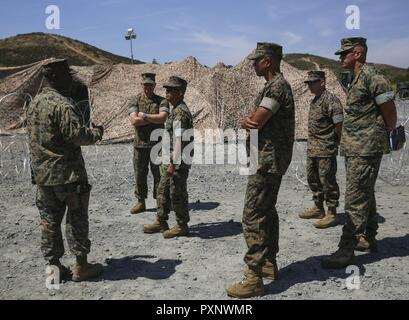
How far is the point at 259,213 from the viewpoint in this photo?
3.73m

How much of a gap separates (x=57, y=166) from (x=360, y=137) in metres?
3.02

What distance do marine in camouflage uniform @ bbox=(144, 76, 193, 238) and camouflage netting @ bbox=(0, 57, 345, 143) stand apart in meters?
8.54

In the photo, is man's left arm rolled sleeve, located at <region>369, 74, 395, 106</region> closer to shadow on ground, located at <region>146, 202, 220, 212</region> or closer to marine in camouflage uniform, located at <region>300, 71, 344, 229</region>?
marine in camouflage uniform, located at <region>300, 71, 344, 229</region>

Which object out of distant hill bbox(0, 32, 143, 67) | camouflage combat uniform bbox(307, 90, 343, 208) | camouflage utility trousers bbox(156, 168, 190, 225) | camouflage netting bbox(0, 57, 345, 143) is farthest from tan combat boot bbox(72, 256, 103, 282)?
distant hill bbox(0, 32, 143, 67)

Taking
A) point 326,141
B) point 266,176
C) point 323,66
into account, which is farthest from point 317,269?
point 323,66

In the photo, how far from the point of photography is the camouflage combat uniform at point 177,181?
5180 mm

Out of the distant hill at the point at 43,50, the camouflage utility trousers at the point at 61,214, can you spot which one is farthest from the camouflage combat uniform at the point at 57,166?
the distant hill at the point at 43,50

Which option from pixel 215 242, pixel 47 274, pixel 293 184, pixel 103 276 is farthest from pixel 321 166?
pixel 47 274

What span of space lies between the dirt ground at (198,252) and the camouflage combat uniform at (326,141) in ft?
1.97

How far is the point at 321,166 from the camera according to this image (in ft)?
18.9

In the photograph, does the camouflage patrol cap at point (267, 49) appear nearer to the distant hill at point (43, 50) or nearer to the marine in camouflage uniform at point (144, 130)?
the marine in camouflage uniform at point (144, 130)

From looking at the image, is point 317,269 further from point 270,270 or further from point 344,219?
point 344,219
